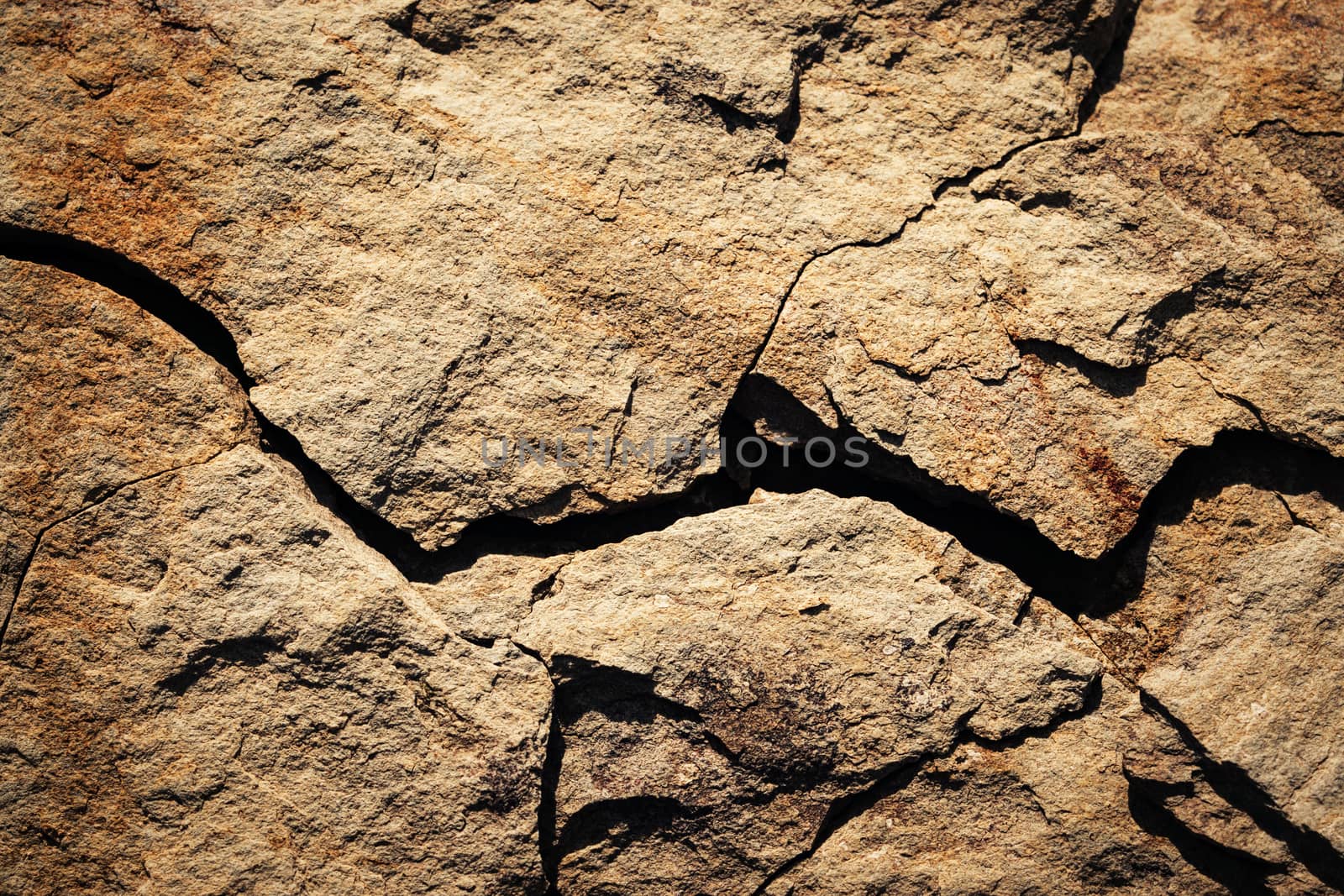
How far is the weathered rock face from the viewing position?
159cm

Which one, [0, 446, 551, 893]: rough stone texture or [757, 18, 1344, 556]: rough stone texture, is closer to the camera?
[0, 446, 551, 893]: rough stone texture

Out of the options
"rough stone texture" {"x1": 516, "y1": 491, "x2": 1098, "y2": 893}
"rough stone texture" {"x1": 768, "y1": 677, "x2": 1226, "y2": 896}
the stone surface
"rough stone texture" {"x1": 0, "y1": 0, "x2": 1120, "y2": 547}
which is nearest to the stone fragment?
"rough stone texture" {"x1": 0, "y1": 0, "x2": 1120, "y2": 547}

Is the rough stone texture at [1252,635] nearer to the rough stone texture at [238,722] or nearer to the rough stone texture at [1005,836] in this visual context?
the rough stone texture at [1005,836]

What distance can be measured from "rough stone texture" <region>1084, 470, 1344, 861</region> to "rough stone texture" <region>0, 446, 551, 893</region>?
1.12 m

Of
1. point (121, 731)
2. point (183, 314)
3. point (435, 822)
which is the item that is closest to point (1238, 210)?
point (435, 822)

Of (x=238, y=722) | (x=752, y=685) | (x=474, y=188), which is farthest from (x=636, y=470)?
(x=238, y=722)

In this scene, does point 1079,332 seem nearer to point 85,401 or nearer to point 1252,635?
point 1252,635

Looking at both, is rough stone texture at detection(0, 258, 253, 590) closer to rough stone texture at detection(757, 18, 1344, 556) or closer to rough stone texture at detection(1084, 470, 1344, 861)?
rough stone texture at detection(757, 18, 1344, 556)

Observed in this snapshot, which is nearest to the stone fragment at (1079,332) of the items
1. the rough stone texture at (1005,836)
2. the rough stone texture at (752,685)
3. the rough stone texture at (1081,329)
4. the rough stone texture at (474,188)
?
the rough stone texture at (1081,329)

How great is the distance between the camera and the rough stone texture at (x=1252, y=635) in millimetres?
1618

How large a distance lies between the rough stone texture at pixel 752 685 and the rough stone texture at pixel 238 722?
0.15m

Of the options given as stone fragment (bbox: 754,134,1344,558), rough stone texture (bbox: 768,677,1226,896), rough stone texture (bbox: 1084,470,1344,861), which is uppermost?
stone fragment (bbox: 754,134,1344,558)

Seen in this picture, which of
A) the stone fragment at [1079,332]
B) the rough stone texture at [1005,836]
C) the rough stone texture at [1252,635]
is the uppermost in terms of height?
the stone fragment at [1079,332]

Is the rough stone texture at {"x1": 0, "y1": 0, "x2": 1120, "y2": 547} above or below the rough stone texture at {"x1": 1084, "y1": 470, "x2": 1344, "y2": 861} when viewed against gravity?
above
